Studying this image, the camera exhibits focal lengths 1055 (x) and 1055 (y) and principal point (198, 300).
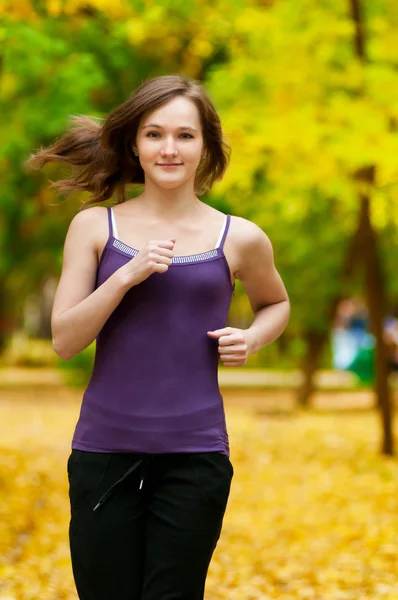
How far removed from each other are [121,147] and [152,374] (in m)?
0.69

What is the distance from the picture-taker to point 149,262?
2582mm

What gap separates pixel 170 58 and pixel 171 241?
11.8 m

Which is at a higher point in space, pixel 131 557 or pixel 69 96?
pixel 69 96

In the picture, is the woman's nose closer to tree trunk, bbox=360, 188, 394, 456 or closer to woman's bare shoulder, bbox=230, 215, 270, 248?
woman's bare shoulder, bbox=230, 215, 270, 248

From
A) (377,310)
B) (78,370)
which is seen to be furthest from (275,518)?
(78,370)

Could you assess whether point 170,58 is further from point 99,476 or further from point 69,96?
point 99,476

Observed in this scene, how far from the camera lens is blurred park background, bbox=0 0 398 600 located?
21.8 ft

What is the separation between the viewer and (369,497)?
909cm

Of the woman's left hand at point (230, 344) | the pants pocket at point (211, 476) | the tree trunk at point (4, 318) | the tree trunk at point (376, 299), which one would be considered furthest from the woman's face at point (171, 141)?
the tree trunk at point (4, 318)

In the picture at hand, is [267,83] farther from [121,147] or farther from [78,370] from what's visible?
[78,370]

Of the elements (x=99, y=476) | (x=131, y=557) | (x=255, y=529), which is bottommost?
(x=255, y=529)

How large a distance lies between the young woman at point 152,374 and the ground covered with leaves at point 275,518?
9.75 feet

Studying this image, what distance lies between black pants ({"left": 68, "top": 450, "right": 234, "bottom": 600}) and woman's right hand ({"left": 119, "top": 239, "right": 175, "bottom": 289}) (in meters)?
0.46

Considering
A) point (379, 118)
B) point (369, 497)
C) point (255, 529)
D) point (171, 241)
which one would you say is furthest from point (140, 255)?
point (369, 497)
